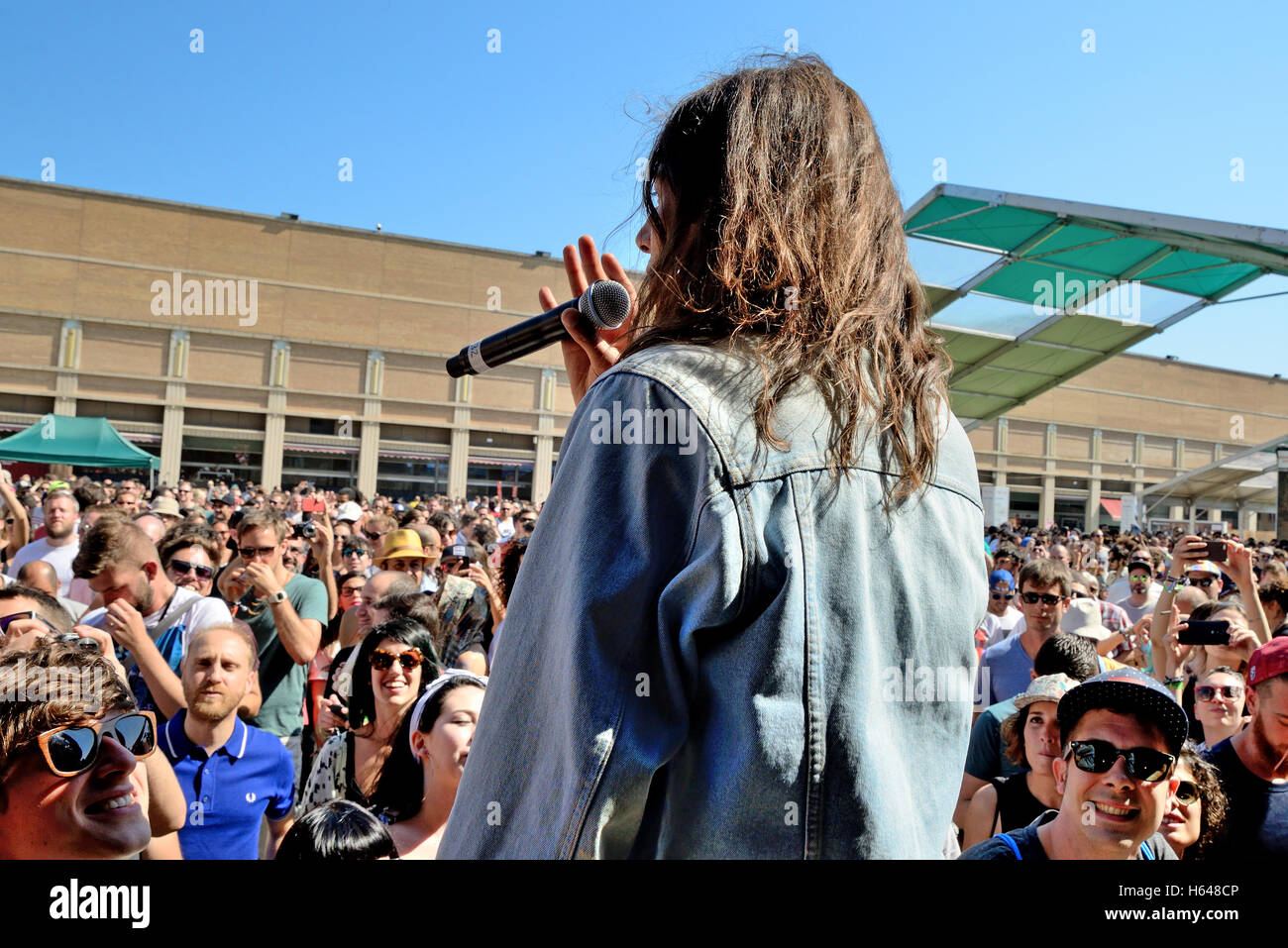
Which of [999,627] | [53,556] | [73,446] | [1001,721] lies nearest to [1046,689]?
[1001,721]

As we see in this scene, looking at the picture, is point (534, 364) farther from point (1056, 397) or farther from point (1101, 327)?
point (1101, 327)

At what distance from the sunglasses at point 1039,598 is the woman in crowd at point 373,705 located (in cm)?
362

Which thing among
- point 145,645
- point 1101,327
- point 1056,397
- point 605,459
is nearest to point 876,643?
point 605,459

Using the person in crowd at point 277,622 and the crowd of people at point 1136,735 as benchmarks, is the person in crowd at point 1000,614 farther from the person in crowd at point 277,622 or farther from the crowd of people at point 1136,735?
the person in crowd at point 277,622

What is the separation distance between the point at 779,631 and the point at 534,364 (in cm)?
4373

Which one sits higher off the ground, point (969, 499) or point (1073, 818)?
point (969, 499)

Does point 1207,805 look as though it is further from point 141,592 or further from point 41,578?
point 41,578

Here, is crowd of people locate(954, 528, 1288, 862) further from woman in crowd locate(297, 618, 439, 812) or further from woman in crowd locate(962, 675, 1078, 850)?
woman in crowd locate(297, 618, 439, 812)

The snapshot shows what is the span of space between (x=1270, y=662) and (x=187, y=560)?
212 inches

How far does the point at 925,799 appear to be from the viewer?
113 cm

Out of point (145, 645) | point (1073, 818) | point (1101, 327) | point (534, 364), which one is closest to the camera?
point (1073, 818)

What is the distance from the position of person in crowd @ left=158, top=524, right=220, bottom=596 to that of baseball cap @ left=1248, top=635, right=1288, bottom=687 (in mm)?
5216

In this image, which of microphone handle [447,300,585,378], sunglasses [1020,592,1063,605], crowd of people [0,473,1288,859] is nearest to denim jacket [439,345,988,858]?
crowd of people [0,473,1288,859]

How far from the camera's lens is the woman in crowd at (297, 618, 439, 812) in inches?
149
